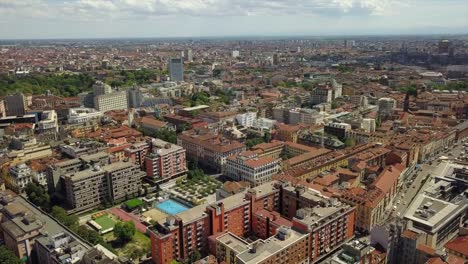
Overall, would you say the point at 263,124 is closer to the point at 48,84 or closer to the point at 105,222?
the point at 105,222

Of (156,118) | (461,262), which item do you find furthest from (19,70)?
(461,262)

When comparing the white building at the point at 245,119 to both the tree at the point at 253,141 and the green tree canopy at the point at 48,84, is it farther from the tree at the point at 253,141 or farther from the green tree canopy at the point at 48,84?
the green tree canopy at the point at 48,84

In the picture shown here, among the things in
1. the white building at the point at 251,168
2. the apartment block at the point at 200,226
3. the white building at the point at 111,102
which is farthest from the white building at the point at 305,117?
the white building at the point at 111,102

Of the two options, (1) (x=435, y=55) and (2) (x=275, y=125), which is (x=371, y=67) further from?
(2) (x=275, y=125)

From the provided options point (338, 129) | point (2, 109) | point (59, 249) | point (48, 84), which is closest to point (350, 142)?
point (338, 129)

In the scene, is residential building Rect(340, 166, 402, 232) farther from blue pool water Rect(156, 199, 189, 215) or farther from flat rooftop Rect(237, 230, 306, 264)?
blue pool water Rect(156, 199, 189, 215)

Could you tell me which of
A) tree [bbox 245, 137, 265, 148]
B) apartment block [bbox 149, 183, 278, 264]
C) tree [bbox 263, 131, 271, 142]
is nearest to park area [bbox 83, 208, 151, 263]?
apartment block [bbox 149, 183, 278, 264]
